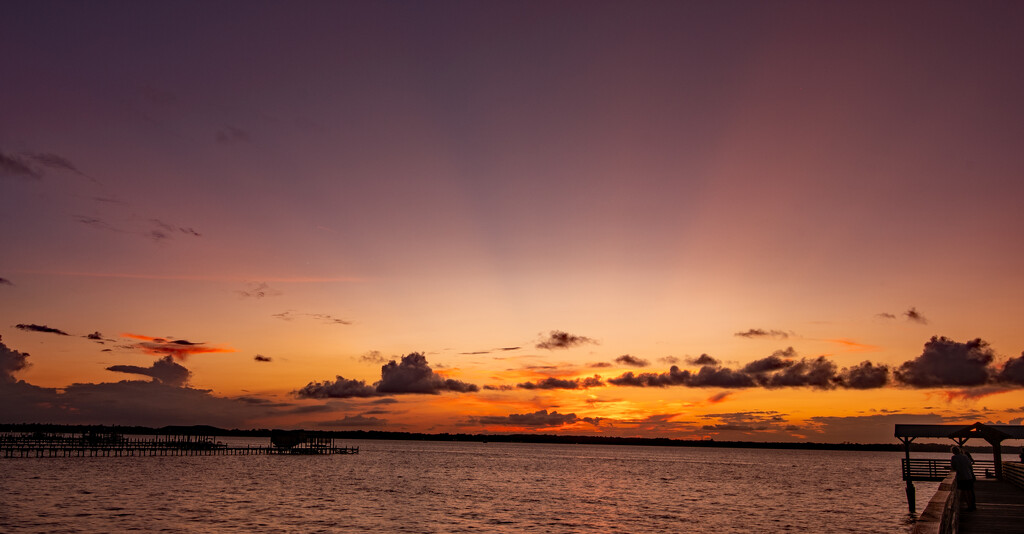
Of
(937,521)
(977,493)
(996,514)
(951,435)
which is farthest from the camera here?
(951,435)

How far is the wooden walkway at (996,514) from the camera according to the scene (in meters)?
23.3

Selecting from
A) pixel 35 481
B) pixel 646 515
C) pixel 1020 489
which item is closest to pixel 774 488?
pixel 646 515

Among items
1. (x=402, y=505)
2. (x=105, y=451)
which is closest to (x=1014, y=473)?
(x=402, y=505)

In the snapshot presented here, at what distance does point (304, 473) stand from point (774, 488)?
216 ft

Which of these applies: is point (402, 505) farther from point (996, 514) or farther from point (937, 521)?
point (937, 521)

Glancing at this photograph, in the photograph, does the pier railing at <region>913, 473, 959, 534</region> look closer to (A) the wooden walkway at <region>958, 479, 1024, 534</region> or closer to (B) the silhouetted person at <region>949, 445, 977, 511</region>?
(A) the wooden walkway at <region>958, 479, 1024, 534</region>

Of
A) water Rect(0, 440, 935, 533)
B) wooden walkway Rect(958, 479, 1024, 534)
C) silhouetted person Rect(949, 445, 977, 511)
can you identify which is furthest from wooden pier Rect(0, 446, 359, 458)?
silhouetted person Rect(949, 445, 977, 511)

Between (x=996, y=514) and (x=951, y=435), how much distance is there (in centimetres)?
2597

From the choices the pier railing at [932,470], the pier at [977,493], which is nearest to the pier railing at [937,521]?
the pier at [977,493]

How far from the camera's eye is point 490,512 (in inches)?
2250

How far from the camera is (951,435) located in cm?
4975

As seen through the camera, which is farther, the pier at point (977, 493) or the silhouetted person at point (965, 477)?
the silhouetted person at point (965, 477)

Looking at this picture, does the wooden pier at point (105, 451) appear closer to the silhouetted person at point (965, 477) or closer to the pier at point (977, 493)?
the pier at point (977, 493)

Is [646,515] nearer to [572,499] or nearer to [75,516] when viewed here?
[572,499]
